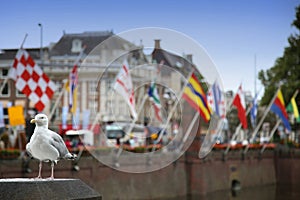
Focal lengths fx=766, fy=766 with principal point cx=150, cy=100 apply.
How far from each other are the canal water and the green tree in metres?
6.83

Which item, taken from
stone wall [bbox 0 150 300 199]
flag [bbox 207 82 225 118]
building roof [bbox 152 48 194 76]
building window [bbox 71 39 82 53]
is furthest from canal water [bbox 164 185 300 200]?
building window [bbox 71 39 82 53]

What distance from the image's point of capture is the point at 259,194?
45.6 m

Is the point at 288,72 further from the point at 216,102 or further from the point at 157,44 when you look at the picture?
the point at 157,44

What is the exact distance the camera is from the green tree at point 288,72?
53625 millimetres

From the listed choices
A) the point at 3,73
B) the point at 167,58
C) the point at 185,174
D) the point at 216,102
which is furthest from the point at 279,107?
the point at 167,58

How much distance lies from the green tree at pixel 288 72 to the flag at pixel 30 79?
2856 cm

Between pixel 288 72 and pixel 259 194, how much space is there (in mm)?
12490

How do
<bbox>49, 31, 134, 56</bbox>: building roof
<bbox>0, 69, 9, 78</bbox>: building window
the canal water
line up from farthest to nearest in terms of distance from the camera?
1. <bbox>49, 31, 134, 56</bbox>: building roof
2. <bbox>0, 69, 9, 78</bbox>: building window
3. the canal water

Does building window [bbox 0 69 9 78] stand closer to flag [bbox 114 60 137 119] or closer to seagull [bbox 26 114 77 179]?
flag [bbox 114 60 137 119]

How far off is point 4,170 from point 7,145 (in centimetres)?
409

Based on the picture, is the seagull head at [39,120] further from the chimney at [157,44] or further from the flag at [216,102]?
the flag at [216,102]

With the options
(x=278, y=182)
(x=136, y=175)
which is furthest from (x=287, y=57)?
(x=136, y=175)

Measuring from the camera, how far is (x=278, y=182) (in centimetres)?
5388

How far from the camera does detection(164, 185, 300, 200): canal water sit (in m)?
41.9
